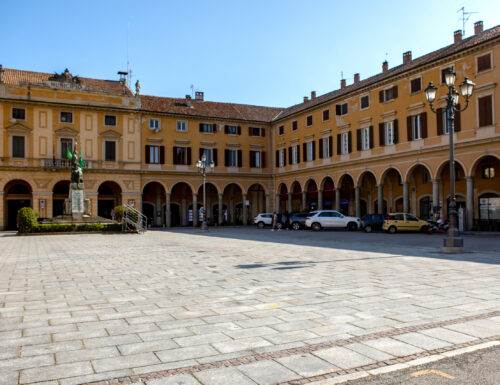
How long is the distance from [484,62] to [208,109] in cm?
2777

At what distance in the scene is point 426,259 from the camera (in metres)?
12.7

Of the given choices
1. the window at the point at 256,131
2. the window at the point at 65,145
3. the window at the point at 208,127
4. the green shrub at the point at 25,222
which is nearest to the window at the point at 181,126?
the window at the point at 208,127

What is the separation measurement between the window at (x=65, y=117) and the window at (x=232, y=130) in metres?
15.1

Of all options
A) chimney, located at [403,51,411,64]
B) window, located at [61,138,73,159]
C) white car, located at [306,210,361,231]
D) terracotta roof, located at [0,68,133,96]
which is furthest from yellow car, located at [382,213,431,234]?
window, located at [61,138,73,159]

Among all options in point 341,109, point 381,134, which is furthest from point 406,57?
point 381,134

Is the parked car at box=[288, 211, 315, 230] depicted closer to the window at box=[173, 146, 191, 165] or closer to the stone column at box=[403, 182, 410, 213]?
the stone column at box=[403, 182, 410, 213]

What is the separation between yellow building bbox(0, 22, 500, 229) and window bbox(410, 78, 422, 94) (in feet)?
0.23

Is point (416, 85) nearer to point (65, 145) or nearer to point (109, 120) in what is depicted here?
point (109, 120)

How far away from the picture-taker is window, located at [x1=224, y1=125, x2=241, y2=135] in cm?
4734

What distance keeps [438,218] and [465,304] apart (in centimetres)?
2444

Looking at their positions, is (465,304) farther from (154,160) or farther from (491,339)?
(154,160)

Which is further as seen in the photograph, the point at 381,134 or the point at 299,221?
the point at 299,221

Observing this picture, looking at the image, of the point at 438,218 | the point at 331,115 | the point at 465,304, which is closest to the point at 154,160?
the point at 331,115

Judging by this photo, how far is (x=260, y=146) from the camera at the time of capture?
48875 millimetres
